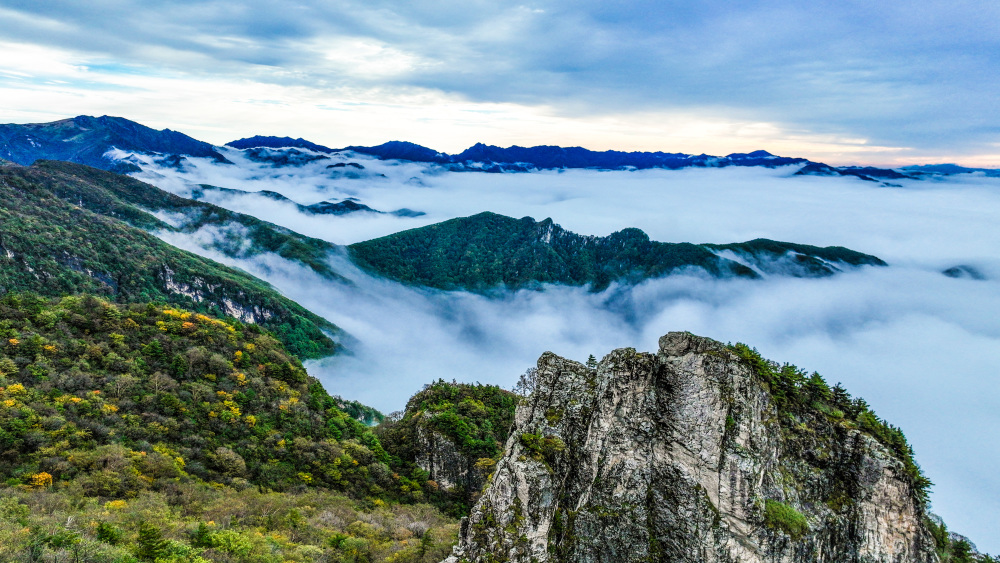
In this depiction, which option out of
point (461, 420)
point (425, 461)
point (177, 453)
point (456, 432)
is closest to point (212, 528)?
point (177, 453)

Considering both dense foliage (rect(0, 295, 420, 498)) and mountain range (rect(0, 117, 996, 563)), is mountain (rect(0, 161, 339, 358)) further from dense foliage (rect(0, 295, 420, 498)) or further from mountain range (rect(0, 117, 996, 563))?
mountain range (rect(0, 117, 996, 563))

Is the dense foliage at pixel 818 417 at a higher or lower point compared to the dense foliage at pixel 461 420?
higher

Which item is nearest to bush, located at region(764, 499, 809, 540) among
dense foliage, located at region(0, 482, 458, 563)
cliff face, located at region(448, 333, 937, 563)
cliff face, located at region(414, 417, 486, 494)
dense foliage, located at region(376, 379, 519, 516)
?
cliff face, located at region(448, 333, 937, 563)

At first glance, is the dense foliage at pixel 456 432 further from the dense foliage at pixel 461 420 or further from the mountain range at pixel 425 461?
the mountain range at pixel 425 461

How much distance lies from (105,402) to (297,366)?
2435 centimetres

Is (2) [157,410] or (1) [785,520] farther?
(2) [157,410]

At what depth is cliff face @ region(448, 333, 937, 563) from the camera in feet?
81.3

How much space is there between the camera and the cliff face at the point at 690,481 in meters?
24.8

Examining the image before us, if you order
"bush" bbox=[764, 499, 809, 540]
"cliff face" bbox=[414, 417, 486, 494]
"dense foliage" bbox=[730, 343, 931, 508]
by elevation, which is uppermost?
"dense foliage" bbox=[730, 343, 931, 508]

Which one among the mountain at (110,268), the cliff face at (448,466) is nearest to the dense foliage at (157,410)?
the cliff face at (448,466)

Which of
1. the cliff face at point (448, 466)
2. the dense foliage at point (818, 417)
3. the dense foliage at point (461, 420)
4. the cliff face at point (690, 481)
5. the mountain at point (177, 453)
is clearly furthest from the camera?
the dense foliage at point (461, 420)

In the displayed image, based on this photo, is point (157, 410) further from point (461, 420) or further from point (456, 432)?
point (461, 420)

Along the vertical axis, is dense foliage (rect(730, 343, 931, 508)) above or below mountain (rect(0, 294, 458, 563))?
above

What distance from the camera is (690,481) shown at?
26.3 meters
